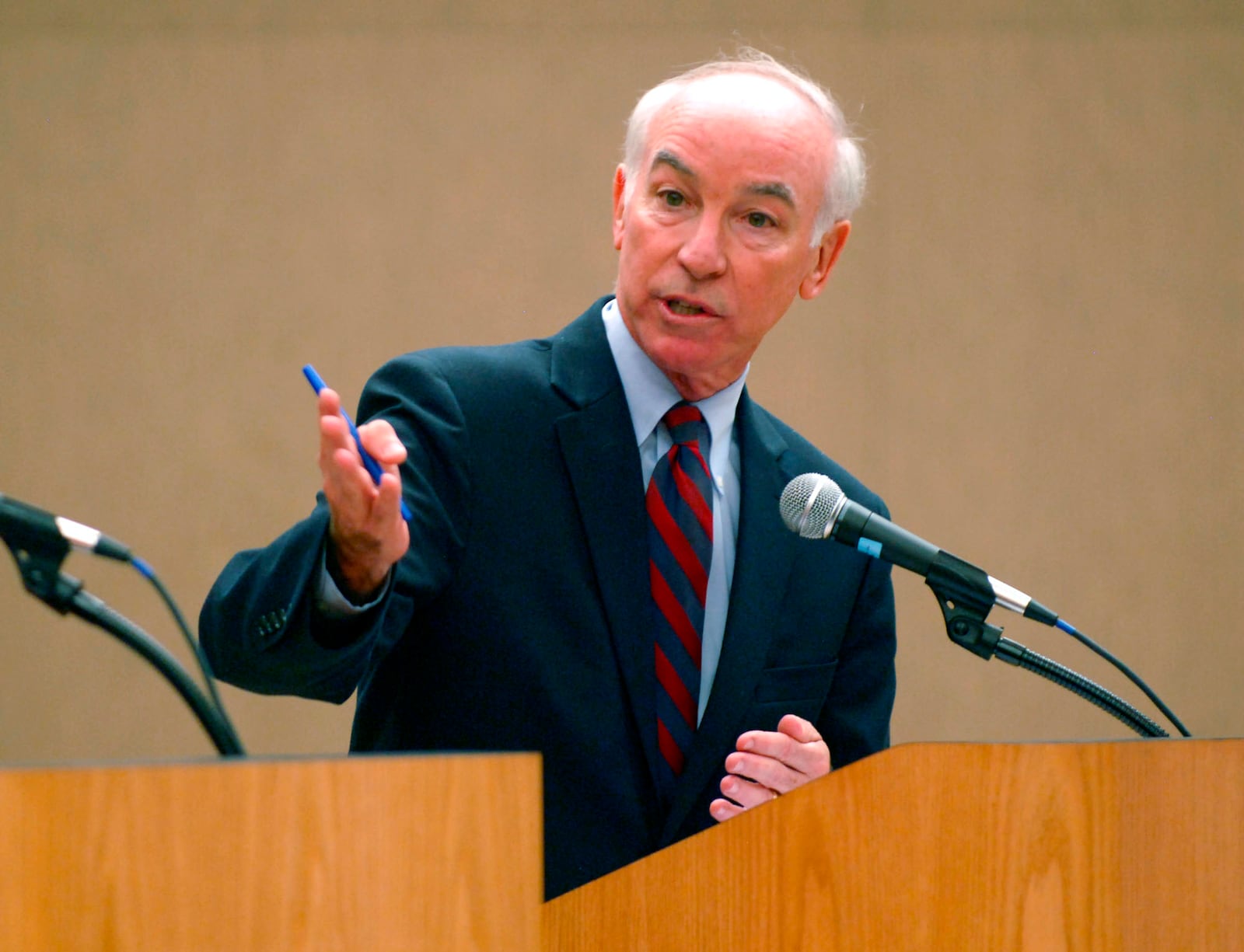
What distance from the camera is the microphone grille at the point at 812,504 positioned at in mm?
1261

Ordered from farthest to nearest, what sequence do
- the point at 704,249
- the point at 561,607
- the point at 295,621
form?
the point at 704,249, the point at 561,607, the point at 295,621

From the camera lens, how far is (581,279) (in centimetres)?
347

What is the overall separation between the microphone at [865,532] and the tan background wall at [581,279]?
7.26 feet

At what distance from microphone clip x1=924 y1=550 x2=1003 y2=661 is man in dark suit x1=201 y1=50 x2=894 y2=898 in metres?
0.20

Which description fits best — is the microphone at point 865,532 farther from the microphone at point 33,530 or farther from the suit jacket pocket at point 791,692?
the microphone at point 33,530

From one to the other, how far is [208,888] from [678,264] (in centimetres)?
112

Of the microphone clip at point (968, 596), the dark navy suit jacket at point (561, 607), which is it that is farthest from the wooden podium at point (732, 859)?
the dark navy suit jacket at point (561, 607)

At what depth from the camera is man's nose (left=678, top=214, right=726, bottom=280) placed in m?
1.70

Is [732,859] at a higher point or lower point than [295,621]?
lower

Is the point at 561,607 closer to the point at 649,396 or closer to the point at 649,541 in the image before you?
the point at 649,541

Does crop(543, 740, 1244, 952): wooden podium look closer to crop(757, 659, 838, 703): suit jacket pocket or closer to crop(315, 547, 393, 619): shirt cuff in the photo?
crop(315, 547, 393, 619): shirt cuff

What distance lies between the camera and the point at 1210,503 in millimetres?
3500

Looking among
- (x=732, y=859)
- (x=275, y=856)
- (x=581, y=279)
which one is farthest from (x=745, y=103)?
(x=581, y=279)

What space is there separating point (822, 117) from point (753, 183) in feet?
0.58
